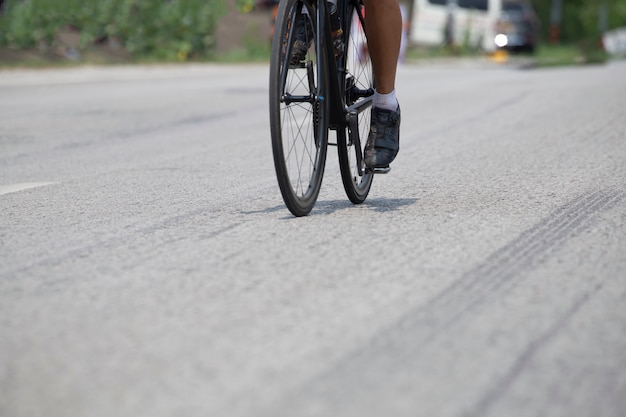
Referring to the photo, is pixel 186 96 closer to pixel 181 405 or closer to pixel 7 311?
pixel 7 311

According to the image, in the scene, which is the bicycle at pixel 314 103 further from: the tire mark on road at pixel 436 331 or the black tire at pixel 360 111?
the tire mark on road at pixel 436 331

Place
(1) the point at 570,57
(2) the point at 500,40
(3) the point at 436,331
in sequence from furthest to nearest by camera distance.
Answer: (1) the point at 570,57 → (2) the point at 500,40 → (3) the point at 436,331

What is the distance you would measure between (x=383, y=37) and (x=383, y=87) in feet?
0.75

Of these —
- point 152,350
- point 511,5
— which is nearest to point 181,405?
point 152,350

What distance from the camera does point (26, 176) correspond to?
644 centimetres

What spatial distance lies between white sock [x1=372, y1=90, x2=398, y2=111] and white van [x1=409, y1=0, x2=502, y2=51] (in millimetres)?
21263

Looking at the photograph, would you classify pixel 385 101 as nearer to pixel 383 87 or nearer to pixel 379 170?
pixel 383 87

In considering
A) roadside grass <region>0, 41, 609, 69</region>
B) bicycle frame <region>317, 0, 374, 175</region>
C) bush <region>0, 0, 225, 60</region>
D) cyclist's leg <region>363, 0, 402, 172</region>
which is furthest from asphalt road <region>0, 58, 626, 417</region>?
bush <region>0, 0, 225, 60</region>

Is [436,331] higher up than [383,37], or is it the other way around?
[383,37]

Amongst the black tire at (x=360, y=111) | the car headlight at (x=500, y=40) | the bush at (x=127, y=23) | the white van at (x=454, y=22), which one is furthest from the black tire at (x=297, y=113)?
the car headlight at (x=500, y=40)

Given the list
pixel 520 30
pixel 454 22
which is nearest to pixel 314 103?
pixel 454 22

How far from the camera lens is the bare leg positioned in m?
4.90

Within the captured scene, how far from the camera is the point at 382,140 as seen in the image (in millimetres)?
5020

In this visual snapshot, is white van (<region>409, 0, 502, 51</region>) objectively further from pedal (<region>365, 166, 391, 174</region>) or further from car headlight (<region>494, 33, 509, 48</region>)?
pedal (<region>365, 166, 391, 174</region>)
